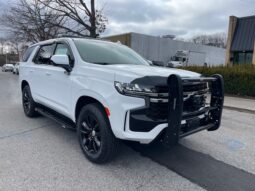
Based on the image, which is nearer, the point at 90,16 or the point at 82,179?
the point at 82,179

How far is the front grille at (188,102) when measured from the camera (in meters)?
2.82

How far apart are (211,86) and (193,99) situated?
702 millimetres

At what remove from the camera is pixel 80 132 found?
3.66 meters

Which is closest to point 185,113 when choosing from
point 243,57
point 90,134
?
point 90,134

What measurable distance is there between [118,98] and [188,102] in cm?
102

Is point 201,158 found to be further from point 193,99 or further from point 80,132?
point 80,132

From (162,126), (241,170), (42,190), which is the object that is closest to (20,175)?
(42,190)

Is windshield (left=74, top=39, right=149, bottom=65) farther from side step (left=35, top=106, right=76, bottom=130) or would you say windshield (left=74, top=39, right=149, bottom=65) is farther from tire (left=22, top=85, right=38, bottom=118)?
tire (left=22, top=85, right=38, bottom=118)

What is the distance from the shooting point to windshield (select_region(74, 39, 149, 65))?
385 cm

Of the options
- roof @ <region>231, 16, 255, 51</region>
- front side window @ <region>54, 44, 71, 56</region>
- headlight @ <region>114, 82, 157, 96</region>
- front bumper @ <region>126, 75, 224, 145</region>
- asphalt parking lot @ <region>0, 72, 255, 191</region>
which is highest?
roof @ <region>231, 16, 255, 51</region>

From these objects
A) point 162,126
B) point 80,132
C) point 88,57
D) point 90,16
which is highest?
point 90,16

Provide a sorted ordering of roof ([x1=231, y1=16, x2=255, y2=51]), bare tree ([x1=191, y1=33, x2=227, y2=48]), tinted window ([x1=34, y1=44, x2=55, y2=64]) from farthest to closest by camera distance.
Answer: bare tree ([x1=191, y1=33, x2=227, y2=48])
roof ([x1=231, y1=16, x2=255, y2=51])
tinted window ([x1=34, y1=44, x2=55, y2=64])

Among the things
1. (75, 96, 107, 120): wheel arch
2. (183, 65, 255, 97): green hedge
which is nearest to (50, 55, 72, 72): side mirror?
(75, 96, 107, 120): wheel arch

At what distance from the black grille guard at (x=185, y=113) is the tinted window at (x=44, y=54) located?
3071 mm
